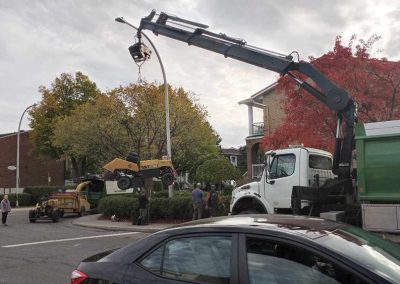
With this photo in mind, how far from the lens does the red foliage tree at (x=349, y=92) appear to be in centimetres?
1898

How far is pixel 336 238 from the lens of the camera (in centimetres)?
347

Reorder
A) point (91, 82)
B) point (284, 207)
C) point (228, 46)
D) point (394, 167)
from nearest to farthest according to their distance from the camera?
point (394, 167) → point (284, 207) → point (228, 46) → point (91, 82)

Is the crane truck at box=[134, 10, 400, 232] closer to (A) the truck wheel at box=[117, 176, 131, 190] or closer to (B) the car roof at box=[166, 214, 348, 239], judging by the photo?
(A) the truck wheel at box=[117, 176, 131, 190]

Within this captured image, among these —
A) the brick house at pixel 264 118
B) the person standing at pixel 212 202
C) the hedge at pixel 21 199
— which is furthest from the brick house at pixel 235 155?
the person standing at pixel 212 202

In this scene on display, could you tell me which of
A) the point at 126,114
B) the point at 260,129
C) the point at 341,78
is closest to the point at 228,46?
the point at 341,78

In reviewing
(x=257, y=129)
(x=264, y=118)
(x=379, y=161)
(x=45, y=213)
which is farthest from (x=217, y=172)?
(x=379, y=161)

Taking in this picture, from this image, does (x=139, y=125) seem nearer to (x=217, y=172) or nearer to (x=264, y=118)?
(x=264, y=118)

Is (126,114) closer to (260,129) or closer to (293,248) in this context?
(260,129)

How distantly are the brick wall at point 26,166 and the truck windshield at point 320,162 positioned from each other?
46.4 meters

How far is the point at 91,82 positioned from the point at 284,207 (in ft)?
150

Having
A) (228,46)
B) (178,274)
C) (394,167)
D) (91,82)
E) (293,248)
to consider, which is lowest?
(178,274)

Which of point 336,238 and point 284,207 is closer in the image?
point 336,238

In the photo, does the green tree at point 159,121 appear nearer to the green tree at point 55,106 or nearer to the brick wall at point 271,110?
the brick wall at point 271,110

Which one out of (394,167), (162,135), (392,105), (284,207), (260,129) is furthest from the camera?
(260,129)
